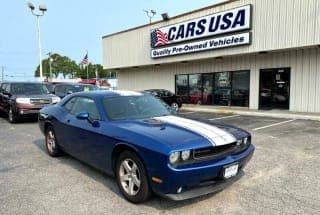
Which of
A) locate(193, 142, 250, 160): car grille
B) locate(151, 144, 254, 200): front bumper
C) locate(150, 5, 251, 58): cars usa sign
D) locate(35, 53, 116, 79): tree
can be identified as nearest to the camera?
locate(151, 144, 254, 200): front bumper

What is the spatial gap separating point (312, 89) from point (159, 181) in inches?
491

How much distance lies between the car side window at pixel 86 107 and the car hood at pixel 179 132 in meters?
0.63

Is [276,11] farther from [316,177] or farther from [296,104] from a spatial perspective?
[316,177]

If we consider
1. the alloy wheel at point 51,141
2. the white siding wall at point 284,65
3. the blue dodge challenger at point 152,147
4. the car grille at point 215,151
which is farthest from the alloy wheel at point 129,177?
the white siding wall at point 284,65

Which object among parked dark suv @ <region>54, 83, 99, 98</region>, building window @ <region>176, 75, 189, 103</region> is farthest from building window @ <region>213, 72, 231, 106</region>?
parked dark suv @ <region>54, 83, 99, 98</region>

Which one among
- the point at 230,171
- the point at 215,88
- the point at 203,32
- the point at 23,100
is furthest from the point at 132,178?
the point at 215,88

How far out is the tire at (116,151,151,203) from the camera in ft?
13.0

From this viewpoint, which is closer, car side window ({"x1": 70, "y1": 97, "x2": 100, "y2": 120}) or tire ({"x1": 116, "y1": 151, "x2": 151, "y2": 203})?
tire ({"x1": 116, "y1": 151, "x2": 151, "y2": 203})

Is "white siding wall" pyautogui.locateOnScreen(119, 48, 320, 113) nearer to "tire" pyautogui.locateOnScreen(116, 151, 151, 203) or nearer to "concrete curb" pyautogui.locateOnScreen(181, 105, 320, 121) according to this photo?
"concrete curb" pyautogui.locateOnScreen(181, 105, 320, 121)

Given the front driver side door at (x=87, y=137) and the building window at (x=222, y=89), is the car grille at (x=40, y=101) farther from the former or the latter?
the building window at (x=222, y=89)

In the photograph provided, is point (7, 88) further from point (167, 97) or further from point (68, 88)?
point (167, 97)

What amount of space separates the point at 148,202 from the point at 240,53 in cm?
1247

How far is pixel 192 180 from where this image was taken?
365cm

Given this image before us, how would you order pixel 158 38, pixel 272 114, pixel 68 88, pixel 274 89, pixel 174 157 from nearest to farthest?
1. pixel 174 157
2. pixel 272 114
3. pixel 274 89
4. pixel 68 88
5. pixel 158 38
